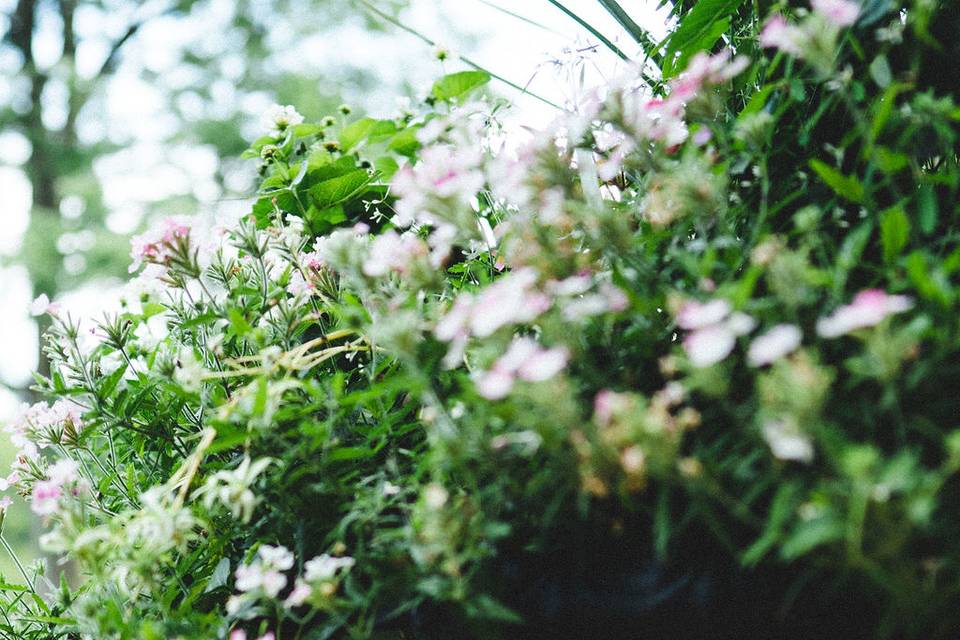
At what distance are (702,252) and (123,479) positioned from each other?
1.09m

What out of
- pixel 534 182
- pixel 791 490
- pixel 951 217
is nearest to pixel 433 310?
pixel 534 182

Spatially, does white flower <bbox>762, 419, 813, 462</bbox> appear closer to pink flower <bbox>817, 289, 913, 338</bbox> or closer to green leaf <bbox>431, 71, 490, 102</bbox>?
pink flower <bbox>817, 289, 913, 338</bbox>

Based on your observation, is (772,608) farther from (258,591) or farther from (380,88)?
(380,88)

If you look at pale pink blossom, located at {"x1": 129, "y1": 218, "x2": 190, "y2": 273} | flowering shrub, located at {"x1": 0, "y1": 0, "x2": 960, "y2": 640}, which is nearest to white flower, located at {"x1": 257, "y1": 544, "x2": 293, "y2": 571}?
flowering shrub, located at {"x1": 0, "y1": 0, "x2": 960, "y2": 640}

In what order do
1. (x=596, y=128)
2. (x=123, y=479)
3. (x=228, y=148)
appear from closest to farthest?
(x=596, y=128) < (x=123, y=479) < (x=228, y=148)

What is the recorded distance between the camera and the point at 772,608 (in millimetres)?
694

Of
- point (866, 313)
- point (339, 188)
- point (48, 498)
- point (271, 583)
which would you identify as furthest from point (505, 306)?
point (339, 188)

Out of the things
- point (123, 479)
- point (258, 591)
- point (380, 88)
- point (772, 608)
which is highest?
point (772, 608)

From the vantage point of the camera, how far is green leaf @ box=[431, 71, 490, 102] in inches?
56.8

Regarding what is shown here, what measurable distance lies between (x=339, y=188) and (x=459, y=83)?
33 centimetres

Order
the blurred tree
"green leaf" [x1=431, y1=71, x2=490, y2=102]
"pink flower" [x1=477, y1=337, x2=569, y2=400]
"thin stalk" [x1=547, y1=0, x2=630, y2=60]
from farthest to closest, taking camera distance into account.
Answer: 1. the blurred tree
2. "green leaf" [x1=431, y1=71, x2=490, y2=102]
3. "thin stalk" [x1=547, y1=0, x2=630, y2=60]
4. "pink flower" [x1=477, y1=337, x2=569, y2=400]

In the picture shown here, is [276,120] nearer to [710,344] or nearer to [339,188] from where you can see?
[339,188]

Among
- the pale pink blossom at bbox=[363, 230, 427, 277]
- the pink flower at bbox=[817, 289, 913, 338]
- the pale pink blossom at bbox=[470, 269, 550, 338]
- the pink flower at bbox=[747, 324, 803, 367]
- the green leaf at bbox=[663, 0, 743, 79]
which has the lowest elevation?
the pale pink blossom at bbox=[363, 230, 427, 277]

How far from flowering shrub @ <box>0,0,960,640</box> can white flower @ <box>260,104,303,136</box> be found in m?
0.37
